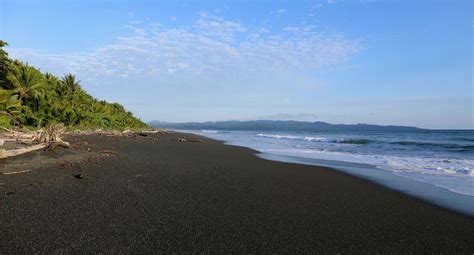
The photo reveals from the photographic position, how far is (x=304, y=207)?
5.59 metres

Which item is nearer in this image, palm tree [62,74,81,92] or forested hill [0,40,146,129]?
forested hill [0,40,146,129]

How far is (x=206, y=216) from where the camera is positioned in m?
4.80

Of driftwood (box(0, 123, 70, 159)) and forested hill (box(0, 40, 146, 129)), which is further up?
forested hill (box(0, 40, 146, 129))

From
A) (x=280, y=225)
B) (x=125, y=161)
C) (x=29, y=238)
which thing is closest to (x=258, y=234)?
(x=280, y=225)

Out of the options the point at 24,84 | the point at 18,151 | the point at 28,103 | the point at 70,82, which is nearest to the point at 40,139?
the point at 18,151

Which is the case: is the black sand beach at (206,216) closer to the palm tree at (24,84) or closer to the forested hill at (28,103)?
the forested hill at (28,103)

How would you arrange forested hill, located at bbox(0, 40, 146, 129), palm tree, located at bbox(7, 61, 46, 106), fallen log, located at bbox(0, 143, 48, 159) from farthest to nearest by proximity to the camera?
palm tree, located at bbox(7, 61, 46, 106) → forested hill, located at bbox(0, 40, 146, 129) → fallen log, located at bbox(0, 143, 48, 159)

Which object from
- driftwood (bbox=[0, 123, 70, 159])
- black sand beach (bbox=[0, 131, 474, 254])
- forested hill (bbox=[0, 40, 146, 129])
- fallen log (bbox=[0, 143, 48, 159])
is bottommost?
black sand beach (bbox=[0, 131, 474, 254])

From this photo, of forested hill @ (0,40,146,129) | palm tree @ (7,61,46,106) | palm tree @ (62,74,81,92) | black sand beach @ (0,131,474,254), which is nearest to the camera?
black sand beach @ (0,131,474,254)

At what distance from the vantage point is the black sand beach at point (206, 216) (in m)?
3.76

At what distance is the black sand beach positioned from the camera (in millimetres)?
3764

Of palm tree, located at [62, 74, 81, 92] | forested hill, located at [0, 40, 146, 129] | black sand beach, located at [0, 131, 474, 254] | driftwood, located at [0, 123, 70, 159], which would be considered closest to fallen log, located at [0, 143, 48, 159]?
driftwood, located at [0, 123, 70, 159]

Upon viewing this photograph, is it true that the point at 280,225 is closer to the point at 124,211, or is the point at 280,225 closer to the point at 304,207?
the point at 304,207

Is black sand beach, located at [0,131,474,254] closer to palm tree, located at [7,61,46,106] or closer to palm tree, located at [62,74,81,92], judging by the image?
palm tree, located at [7,61,46,106]
